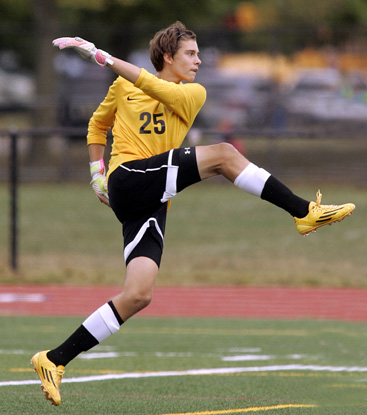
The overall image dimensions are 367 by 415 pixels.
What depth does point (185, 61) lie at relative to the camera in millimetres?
5898

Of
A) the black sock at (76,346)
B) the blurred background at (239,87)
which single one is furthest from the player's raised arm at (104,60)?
the blurred background at (239,87)

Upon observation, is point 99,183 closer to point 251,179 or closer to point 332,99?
point 251,179

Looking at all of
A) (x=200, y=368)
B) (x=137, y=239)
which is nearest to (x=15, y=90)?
(x=200, y=368)

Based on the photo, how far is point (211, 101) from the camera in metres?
24.8

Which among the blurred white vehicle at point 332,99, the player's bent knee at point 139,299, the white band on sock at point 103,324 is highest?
the player's bent knee at point 139,299

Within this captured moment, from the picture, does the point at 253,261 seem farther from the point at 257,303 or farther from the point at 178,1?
the point at 178,1

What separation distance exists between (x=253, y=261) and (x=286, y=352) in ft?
21.6

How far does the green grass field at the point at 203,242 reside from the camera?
45.4 ft

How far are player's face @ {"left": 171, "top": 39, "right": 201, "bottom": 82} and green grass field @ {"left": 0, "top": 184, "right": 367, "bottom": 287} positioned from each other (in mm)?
7801

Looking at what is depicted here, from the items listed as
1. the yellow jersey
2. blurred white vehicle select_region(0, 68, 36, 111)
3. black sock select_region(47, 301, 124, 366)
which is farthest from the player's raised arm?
blurred white vehicle select_region(0, 68, 36, 111)

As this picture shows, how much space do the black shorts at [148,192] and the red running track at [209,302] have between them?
5.49 m

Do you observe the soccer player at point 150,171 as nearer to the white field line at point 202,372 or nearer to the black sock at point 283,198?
the black sock at point 283,198

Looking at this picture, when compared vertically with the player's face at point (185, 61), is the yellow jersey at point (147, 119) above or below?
below

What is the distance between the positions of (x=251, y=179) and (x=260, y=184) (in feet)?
0.21
